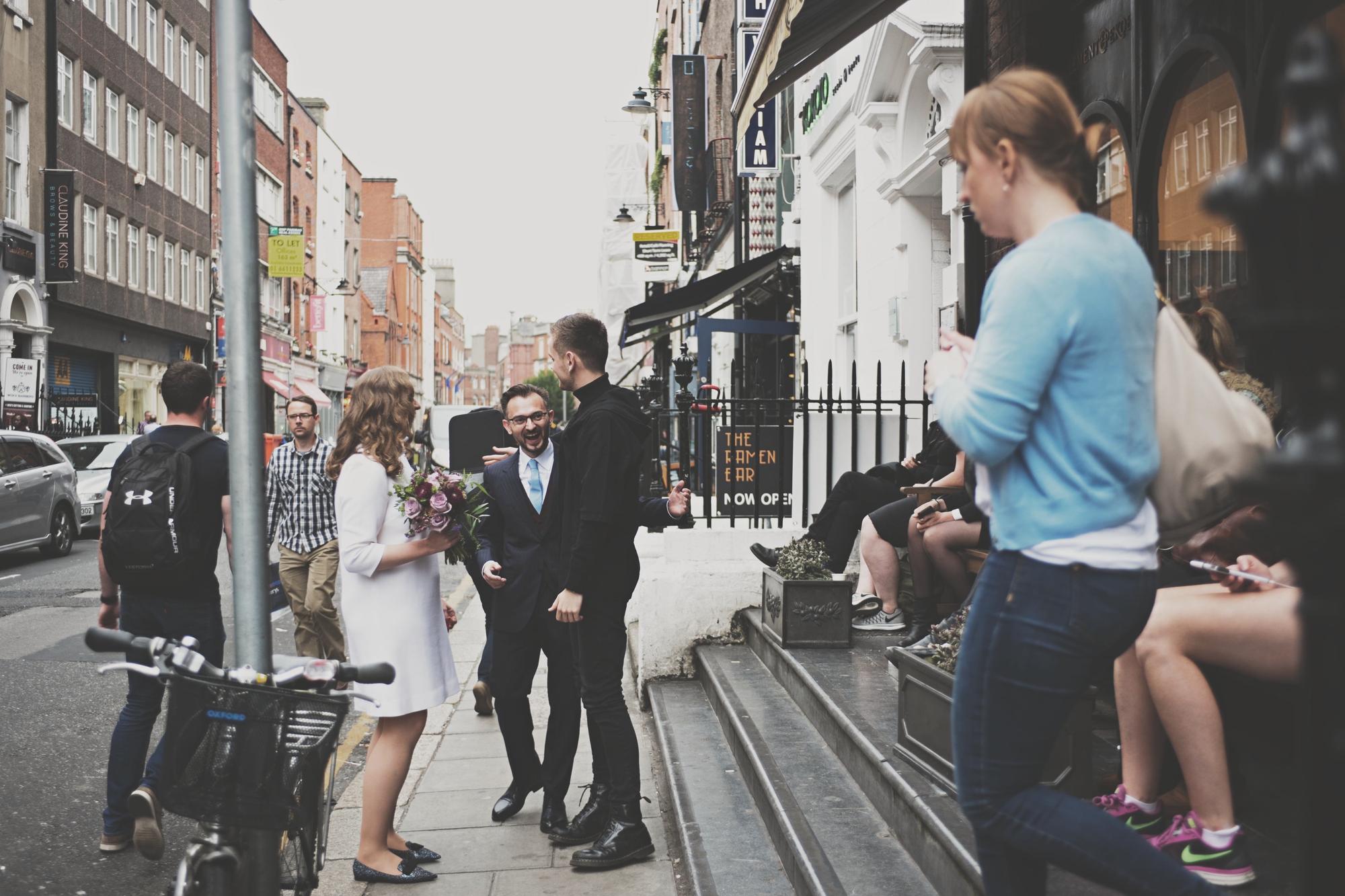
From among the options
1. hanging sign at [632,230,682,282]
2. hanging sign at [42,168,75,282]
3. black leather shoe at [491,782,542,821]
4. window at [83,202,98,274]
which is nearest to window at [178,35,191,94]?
window at [83,202,98,274]

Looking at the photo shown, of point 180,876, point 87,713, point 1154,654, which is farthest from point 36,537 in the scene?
point 1154,654

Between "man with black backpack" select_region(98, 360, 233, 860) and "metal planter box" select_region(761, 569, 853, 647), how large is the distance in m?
2.90

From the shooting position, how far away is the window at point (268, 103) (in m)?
41.5

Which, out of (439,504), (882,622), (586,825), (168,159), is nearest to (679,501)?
(439,504)

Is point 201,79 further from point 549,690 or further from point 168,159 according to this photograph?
point 549,690

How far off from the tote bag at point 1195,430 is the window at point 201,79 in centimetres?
4032

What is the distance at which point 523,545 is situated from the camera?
495 centimetres

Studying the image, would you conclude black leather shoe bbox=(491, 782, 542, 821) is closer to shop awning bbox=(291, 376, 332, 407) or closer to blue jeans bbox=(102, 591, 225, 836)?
blue jeans bbox=(102, 591, 225, 836)

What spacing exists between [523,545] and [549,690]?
653mm

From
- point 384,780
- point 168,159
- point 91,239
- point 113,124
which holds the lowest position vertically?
point 384,780

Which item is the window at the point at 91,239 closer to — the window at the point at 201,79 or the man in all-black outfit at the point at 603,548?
the window at the point at 201,79

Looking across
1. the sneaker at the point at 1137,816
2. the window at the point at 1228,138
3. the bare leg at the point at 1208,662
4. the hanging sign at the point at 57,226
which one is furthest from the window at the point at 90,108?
the bare leg at the point at 1208,662

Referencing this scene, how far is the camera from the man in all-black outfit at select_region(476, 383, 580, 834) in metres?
4.84

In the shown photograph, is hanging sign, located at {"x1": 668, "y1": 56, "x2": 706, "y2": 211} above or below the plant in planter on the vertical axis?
above
